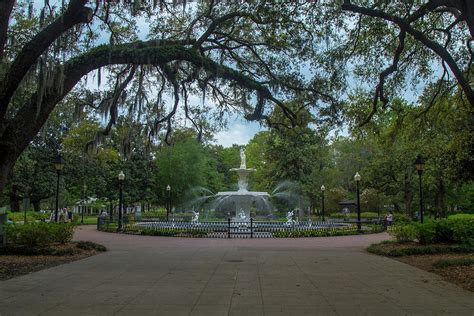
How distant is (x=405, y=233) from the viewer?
16.4m

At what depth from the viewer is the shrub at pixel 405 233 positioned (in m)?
16.1

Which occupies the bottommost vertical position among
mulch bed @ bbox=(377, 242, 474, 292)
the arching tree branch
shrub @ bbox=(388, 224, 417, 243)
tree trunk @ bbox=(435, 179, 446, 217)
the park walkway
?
mulch bed @ bbox=(377, 242, 474, 292)

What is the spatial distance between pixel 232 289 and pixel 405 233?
1072 centimetres

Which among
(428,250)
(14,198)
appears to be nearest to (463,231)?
(428,250)

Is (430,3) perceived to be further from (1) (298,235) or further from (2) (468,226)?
(1) (298,235)

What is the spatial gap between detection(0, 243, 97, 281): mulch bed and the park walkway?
482 millimetres

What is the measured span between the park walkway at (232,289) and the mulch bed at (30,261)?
482 mm

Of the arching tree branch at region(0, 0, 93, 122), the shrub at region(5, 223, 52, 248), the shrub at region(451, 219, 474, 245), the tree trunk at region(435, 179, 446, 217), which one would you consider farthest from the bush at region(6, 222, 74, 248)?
the tree trunk at region(435, 179, 446, 217)

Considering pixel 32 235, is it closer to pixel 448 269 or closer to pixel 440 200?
pixel 448 269

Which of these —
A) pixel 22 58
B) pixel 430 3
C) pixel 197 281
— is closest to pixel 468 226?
pixel 430 3

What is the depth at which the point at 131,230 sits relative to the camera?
25.1 meters

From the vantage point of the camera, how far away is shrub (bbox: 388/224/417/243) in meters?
16.1

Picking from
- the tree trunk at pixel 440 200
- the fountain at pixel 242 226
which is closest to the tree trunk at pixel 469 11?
the fountain at pixel 242 226

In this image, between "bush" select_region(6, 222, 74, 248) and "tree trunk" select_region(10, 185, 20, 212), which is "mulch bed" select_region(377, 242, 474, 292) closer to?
"bush" select_region(6, 222, 74, 248)
